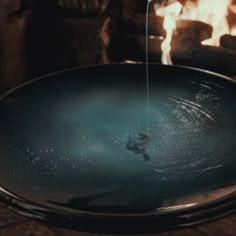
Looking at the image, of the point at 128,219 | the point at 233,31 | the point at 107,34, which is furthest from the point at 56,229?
the point at 233,31

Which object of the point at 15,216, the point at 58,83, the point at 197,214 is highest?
the point at 58,83

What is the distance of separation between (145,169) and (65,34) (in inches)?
72.2

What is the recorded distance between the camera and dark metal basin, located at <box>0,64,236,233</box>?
6.07 feet

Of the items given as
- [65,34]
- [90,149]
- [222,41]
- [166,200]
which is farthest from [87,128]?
[222,41]

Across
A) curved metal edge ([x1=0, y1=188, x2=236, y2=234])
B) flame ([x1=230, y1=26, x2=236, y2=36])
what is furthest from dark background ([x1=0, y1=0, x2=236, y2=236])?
curved metal edge ([x1=0, y1=188, x2=236, y2=234])

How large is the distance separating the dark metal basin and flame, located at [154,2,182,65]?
3.25ft

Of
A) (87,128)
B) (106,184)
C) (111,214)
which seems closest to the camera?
(111,214)

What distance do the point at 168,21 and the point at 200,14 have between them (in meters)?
0.25

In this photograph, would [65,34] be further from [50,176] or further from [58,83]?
[50,176]

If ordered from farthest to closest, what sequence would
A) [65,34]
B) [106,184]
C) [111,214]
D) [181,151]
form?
[65,34], [181,151], [106,184], [111,214]

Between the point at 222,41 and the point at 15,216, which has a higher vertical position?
the point at 222,41

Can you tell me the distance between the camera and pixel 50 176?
206cm

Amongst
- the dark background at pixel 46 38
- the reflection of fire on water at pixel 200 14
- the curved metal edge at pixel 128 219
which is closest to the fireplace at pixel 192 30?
the reflection of fire on water at pixel 200 14

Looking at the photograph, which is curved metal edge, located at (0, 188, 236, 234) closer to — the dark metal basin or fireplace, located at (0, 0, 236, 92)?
the dark metal basin
